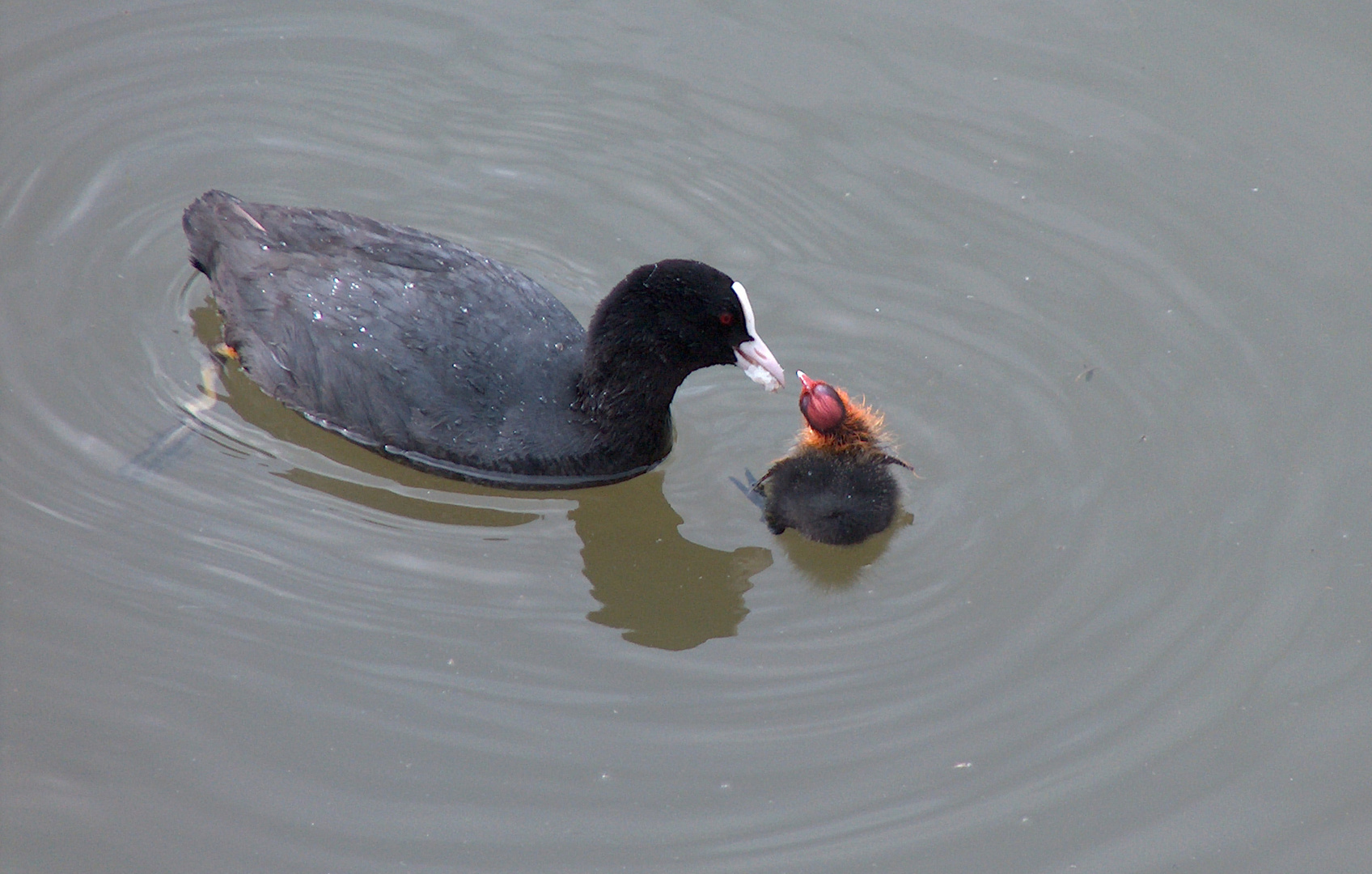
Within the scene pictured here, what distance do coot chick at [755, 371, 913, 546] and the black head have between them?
0.23 m

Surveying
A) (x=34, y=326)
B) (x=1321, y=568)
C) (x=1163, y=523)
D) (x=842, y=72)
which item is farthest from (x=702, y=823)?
(x=842, y=72)

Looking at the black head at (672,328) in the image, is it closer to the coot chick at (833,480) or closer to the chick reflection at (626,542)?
the coot chick at (833,480)

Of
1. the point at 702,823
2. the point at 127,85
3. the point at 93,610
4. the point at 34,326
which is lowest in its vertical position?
Result: the point at 702,823

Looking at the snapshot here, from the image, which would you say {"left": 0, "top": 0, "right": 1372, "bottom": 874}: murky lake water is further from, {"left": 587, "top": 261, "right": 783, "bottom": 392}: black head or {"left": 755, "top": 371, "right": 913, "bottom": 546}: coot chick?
{"left": 587, "top": 261, "right": 783, "bottom": 392}: black head

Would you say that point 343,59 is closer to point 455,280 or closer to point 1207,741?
point 455,280

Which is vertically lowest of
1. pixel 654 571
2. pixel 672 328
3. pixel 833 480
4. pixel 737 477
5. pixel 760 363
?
pixel 654 571

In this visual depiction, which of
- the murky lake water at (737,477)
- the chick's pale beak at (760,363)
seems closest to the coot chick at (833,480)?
the chick's pale beak at (760,363)

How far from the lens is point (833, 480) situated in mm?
4738

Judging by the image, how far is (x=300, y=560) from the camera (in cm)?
475

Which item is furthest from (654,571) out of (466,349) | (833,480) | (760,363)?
(466,349)

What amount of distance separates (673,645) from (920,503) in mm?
1084

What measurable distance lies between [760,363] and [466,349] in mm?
1048

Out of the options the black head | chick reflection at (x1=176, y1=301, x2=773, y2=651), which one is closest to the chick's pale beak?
the black head

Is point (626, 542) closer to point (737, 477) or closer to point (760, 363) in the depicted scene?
point (737, 477)
